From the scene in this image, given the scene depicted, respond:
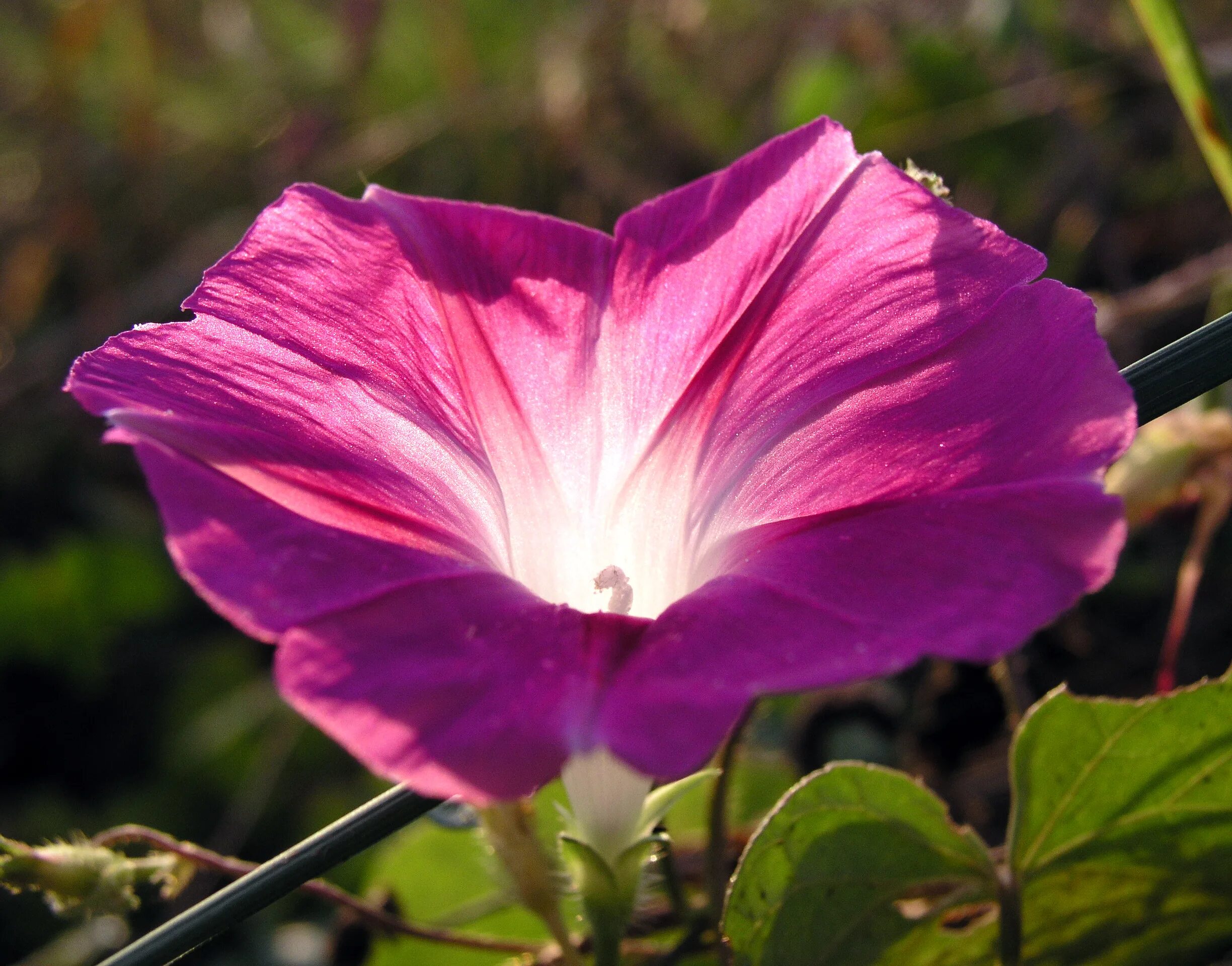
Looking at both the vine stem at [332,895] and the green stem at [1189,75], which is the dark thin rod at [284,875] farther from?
the green stem at [1189,75]

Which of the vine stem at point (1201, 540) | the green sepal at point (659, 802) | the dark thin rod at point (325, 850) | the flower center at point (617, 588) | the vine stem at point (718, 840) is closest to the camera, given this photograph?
the dark thin rod at point (325, 850)

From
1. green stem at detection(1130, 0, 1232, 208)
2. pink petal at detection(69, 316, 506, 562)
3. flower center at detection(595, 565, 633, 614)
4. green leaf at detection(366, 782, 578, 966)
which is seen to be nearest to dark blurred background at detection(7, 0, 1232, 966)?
green leaf at detection(366, 782, 578, 966)

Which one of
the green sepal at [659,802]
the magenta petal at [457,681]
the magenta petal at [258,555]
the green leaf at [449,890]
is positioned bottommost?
the green leaf at [449,890]

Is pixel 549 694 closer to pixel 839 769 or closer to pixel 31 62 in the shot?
pixel 839 769

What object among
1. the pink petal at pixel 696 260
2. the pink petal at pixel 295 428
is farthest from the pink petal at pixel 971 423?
the pink petal at pixel 295 428

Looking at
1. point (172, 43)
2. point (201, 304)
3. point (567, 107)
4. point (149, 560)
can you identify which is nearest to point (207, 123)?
point (172, 43)

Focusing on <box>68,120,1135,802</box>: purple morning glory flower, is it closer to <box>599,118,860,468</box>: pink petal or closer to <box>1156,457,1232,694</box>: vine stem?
<box>599,118,860,468</box>: pink petal
